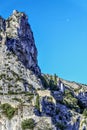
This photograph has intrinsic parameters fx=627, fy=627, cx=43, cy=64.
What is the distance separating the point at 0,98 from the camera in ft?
577

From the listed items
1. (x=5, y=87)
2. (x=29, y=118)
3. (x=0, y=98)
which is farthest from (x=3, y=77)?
(x=29, y=118)

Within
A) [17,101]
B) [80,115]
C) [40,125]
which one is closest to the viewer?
[40,125]

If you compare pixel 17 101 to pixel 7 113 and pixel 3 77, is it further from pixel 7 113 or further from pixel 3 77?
pixel 3 77

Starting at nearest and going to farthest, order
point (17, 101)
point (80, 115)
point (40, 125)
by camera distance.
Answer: point (40, 125) → point (17, 101) → point (80, 115)

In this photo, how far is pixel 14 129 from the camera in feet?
536

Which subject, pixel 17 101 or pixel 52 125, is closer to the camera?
pixel 52 125

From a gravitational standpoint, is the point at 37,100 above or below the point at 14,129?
above

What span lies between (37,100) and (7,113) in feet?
47.0

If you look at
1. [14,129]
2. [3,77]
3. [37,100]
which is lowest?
[14,129]

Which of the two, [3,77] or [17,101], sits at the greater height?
[3,77]

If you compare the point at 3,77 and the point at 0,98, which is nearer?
the point at 0,98

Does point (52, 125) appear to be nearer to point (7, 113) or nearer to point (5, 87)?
point (7, 113)

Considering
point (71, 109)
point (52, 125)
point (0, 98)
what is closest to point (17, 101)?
point (0, 98)

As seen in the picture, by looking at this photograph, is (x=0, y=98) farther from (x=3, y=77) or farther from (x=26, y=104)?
(x=3, y=77)
